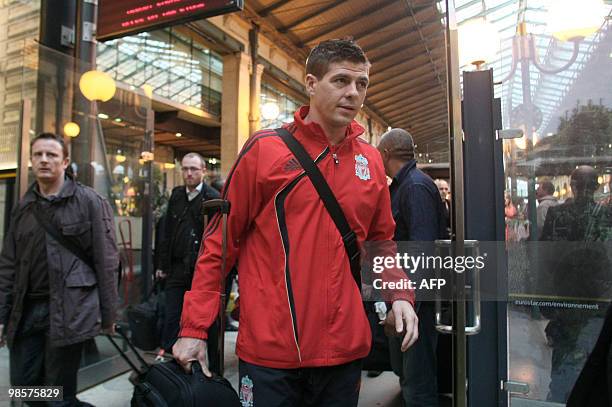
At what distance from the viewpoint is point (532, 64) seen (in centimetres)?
249

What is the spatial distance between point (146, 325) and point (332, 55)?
3393 mm

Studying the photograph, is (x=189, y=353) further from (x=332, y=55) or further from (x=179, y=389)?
(x=332, y=55)

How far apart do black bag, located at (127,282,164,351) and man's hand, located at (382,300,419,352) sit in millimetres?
3001

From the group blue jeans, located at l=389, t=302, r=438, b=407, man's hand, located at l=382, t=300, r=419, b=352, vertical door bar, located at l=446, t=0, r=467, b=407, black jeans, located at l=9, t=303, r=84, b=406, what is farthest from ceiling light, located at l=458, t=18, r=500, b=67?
black jeans, located at l=9, t=303, r=84, b=406

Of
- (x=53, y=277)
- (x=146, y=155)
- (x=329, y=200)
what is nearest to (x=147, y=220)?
(x=146, y=155)

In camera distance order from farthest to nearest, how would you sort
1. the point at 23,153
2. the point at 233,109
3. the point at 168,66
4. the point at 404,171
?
the point at 168,66, the point at 233,109, the point at 23,153, the point at 404,171

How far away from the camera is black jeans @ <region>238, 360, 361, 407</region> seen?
1.52m

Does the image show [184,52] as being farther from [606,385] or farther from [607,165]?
[606,385]

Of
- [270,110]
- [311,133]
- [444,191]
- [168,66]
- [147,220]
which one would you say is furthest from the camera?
[168,66]

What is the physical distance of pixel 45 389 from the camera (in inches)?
110

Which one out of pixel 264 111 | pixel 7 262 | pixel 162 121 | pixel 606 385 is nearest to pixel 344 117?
pixel 606 385

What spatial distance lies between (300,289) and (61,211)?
2.07 m

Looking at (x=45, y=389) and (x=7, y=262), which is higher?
(x=7, y=262)

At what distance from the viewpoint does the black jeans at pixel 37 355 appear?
9.07ft
